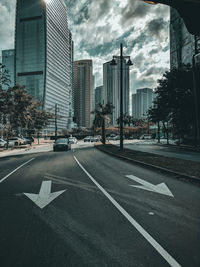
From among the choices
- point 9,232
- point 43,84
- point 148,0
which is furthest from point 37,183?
point 43,84

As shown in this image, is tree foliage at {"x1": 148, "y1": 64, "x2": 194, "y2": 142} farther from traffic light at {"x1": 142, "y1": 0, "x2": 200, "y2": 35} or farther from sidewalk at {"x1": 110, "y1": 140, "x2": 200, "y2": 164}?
traffic light at {"x1": 142, "y1": 0, "x2": 200, "y2": 35}

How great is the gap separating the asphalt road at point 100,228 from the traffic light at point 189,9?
481 centimetres

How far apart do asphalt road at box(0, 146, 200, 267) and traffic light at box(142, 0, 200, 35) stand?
481cm

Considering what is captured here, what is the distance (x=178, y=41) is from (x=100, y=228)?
76.9m

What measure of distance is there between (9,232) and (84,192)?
2815 mm

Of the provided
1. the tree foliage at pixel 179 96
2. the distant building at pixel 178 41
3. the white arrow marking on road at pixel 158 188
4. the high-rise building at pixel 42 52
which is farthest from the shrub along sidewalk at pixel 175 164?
the high-rise building at pixel 42 52

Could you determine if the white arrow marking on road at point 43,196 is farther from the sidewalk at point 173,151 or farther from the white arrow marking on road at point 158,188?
the sidewalk at point 173,151

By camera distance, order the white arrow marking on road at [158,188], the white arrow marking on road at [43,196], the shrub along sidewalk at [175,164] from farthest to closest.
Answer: the shrub along sidewalk at [175,164], the white arrow marking on road at [158,188], the white arrow marking on road at [43,196]

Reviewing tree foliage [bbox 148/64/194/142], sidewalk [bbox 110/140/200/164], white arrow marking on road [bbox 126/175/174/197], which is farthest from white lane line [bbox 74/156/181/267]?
tree foliage [bbox 148/64/194/142]

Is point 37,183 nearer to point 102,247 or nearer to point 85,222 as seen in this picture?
point 85,222

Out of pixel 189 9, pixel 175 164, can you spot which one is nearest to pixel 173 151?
pixel 175 164

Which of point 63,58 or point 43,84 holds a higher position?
point 63,58

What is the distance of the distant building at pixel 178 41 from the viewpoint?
60.4m

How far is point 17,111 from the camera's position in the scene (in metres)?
27.2
